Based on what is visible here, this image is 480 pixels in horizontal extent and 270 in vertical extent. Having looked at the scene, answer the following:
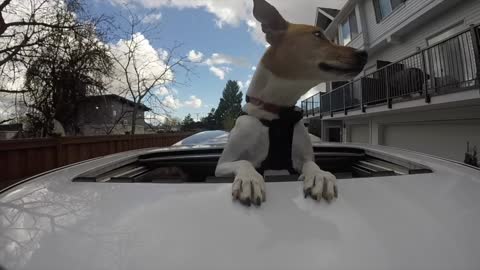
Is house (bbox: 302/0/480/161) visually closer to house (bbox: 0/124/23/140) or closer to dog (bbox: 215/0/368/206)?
dog (bbox: 215/0/368/206)

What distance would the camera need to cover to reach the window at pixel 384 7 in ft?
35.2

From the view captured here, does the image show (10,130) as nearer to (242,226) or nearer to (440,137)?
(242,226)

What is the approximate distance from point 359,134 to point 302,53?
1339cm

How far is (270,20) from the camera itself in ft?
5.40

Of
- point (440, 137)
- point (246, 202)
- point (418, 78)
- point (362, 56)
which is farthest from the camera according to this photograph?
point (440, 137)

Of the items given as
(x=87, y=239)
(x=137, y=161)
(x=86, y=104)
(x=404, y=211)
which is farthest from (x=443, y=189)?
(x=86, y=104)

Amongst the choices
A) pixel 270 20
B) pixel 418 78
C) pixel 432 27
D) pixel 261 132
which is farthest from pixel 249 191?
pixel 432 27

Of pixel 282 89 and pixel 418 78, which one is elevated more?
pixel 418 78

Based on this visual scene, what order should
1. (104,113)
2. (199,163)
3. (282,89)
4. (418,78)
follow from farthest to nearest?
(104,113)
(418,78)
(199,163)
(282,89)

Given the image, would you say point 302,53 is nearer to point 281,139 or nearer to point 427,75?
point 281,139

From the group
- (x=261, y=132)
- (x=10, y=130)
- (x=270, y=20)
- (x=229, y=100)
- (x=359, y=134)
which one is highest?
(x=229, y=100)

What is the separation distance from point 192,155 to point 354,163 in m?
1.12

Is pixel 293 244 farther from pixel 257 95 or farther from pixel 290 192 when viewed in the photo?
pixel 257 95

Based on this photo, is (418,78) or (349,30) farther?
(349,30)
